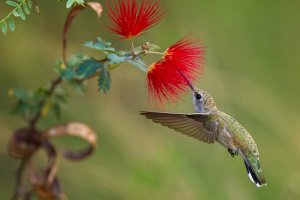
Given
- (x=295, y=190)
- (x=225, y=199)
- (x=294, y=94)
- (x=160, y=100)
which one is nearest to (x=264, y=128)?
(x=294, y=94)

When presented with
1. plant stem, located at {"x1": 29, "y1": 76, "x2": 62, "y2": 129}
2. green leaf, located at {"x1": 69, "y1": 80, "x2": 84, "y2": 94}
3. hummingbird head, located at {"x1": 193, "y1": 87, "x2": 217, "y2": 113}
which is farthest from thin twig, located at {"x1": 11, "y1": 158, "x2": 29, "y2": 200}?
hummingbird head, located at {"x1": 193, "y1": 87, "x2": 217, "y2": 113}

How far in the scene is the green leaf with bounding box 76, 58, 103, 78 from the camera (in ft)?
6.11

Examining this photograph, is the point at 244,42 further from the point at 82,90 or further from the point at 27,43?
the point at 82,90

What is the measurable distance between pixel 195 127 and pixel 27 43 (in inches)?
58.6

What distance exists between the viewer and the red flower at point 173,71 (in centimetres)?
171

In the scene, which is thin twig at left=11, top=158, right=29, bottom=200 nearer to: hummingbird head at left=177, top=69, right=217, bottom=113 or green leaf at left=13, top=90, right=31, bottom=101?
green leaf at left=13, top=90, right=31, bottom=101

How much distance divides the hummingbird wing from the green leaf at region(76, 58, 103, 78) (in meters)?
0.24

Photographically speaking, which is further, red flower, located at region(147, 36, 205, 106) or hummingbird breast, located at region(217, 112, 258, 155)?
hummingbird breast, located at region(217, 112, 258, 155)

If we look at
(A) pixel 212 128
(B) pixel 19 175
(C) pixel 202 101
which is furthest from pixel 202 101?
(B) pixel 19 175

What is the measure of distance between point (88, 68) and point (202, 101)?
1.04 feet

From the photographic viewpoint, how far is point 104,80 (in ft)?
6.10

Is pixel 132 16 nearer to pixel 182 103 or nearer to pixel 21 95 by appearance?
pixel 21 95

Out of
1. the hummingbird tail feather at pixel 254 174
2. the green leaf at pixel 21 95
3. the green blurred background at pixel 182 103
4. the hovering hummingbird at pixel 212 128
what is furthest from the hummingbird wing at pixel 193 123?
the green blurred background at pixel 182 103

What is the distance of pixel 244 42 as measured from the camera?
389 cm
